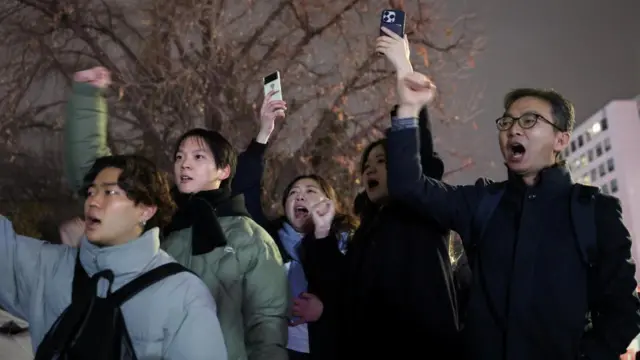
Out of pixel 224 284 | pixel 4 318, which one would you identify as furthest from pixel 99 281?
pixel 4 318

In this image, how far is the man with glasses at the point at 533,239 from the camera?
2.00m

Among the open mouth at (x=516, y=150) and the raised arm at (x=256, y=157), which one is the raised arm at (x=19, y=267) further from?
the open mouth at (x=516, y=150)

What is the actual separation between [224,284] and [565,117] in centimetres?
154

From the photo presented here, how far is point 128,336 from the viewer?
1.78 m

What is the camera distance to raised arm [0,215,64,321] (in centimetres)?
192

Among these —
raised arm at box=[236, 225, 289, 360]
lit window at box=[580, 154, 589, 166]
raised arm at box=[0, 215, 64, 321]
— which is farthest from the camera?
lit window at box=[580, 154, 589, 166]

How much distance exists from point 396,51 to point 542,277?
1004mm

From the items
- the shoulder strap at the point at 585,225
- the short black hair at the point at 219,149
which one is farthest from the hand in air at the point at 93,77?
the shoulder strap at the point at 585,225

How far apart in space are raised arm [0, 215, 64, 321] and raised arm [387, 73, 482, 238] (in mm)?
1245

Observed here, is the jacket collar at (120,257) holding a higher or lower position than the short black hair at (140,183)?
lower

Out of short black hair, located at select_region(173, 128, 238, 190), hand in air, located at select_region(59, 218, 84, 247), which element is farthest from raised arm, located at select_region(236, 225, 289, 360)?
hand in air, located at select_region(59, 218, 84, 247)

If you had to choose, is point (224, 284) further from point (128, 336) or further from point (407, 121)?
point (407, 121)

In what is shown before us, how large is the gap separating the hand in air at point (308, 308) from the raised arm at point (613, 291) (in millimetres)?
1434

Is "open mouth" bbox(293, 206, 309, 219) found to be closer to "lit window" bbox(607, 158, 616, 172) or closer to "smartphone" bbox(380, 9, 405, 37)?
"smartphone" bbox(380, 9, 405, 37)
